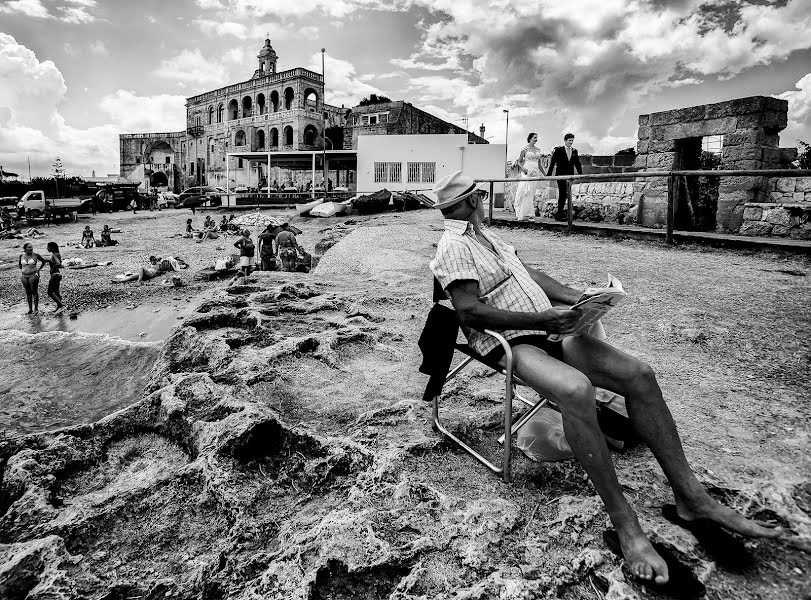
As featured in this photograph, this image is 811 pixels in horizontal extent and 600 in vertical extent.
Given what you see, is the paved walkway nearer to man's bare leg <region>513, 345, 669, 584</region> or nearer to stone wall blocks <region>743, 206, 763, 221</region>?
stone wall blocks <region>743, 206, 763, 221</region>

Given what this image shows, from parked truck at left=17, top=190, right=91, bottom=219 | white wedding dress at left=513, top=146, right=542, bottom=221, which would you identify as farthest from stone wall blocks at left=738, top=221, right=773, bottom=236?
parked truck at left=17, top=190, right=91, bottom=219

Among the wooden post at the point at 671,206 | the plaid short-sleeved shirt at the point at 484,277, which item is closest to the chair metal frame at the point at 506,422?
the plaid short-sleeved shirt at the point at 484,277

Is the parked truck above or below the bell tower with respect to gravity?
below

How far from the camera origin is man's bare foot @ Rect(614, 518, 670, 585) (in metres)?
1.54

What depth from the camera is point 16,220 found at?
25281mm

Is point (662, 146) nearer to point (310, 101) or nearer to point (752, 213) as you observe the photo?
point (752, 213)

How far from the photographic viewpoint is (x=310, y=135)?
49125 mm

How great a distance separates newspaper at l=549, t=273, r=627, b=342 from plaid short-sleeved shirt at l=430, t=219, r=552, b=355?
0.19 metres

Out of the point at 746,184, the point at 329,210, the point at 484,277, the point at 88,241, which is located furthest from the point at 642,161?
the point at 88,241

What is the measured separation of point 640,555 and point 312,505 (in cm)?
117

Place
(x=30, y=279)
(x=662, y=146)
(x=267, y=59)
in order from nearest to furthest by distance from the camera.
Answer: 1. (x=30, y=279)
2. (x=662, y=146)
3. (x=267, y=59)

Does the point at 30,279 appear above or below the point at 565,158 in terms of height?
below

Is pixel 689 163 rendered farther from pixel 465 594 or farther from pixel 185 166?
pixel 185 166

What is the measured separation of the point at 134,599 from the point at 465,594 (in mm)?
1041
